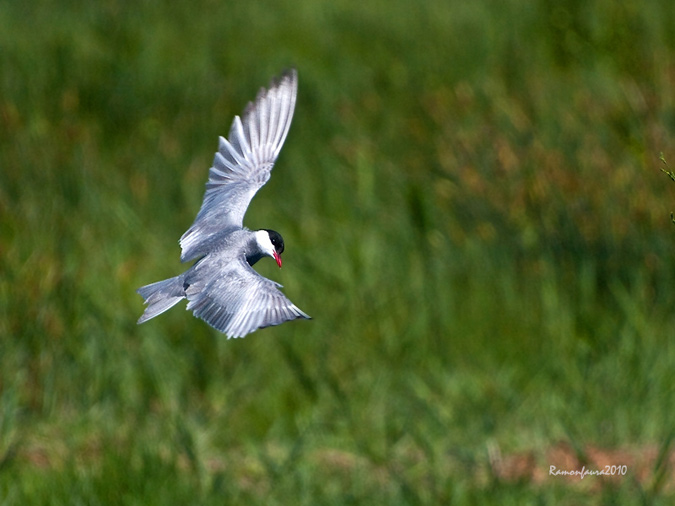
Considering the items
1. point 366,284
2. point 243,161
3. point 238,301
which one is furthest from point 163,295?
point 366,284

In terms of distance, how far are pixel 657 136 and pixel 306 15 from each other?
4.47m

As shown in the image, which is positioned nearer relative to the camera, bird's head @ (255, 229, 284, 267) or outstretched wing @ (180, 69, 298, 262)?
bird's head @ (255, 229, 284, 267)

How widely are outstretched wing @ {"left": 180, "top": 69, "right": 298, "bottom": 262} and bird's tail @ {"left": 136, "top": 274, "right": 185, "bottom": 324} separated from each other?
4cm

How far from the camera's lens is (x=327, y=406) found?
5066 millimetres

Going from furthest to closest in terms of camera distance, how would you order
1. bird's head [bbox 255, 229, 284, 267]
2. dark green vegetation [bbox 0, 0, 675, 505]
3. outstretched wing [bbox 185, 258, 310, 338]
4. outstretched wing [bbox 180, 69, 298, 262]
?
dark green vegetation [bbox 0, 0, 675, 505], outstretched wing [bbox 180, 69, 298, 262], bird's head [bbox 255, 229, 284, 267], outstretched wing [bbox 185, 258, 310, 338]

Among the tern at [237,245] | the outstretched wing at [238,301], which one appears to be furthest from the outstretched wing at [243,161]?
the outstretched wing at [238,301]

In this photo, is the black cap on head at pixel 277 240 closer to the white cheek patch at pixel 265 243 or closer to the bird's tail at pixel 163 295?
the white cheek patch at pixel 265 243

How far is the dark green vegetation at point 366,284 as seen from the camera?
442 cm

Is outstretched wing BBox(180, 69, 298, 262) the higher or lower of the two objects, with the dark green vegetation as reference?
higher

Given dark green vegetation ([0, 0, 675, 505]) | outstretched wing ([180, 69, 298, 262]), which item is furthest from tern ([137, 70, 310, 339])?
dark green vegetation ([0, 0, 675, 505])

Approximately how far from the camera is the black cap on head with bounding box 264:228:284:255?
4.76 feet

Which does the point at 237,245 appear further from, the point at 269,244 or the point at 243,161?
the point at 243,161

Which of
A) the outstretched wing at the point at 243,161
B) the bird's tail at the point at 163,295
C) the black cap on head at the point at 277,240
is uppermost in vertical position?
the outstretched wing at the point at 243,161

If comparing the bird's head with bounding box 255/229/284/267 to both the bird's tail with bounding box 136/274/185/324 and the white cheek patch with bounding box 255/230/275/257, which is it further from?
the bird's tail with bounding box 136/274/185/324
